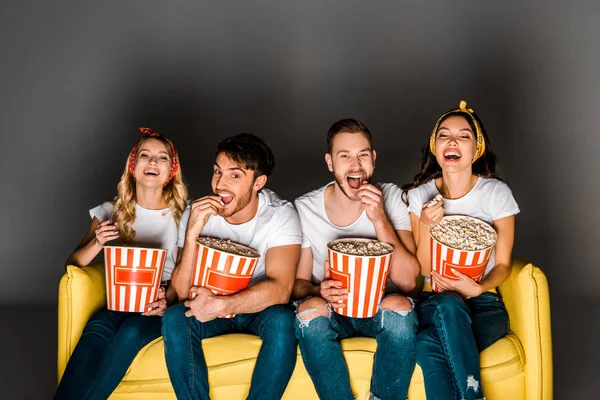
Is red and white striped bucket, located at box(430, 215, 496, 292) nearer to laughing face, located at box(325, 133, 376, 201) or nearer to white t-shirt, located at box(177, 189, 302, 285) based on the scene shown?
laughing face, located at box(325, 133, 376, 201)

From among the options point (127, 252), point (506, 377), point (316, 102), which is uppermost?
point (316, 102)

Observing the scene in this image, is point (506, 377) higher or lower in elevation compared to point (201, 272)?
lower

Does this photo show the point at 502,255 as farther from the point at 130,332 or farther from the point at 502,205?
the point at 130,332

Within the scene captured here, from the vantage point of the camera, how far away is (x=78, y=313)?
2840 millimetres

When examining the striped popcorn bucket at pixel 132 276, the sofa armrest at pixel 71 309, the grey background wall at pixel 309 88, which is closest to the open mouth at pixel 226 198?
the striped popcorn bucket at pixel 132 276

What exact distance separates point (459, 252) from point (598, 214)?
2605 millimetres

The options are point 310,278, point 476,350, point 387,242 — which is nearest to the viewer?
point 476,350

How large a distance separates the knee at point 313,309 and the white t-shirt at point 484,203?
67 centimetres

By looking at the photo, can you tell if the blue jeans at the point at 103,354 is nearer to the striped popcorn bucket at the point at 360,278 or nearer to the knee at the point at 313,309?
the knee at the point at 313,309

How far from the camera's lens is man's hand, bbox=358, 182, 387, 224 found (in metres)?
2.78

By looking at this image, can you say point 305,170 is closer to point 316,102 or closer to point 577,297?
point 316,102

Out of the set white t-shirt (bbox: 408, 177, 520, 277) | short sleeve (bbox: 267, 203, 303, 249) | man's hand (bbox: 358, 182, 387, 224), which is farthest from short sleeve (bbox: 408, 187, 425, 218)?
short sleeve (bbox: 267, 203, 303, 249)

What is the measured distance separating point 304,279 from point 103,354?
91cm

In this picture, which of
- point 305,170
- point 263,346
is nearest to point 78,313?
point 263,346
